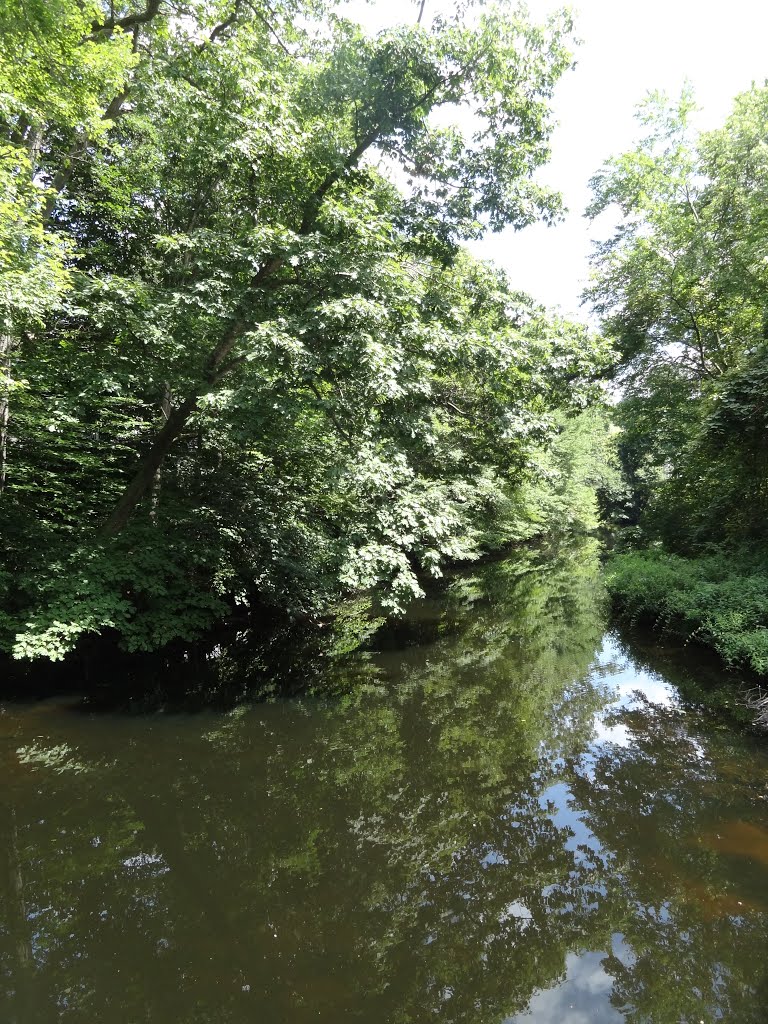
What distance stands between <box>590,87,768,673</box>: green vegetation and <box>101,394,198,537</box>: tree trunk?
920cm

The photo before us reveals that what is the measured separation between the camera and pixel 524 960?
324 cm

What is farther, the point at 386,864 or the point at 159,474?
the point at 159,474

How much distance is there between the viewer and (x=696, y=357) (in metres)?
14.6

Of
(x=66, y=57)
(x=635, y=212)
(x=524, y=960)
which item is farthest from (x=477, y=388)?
(x=635, y=212)

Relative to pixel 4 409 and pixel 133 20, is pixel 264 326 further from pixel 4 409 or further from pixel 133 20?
pixel 133 20

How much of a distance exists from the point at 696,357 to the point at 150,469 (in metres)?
14.9

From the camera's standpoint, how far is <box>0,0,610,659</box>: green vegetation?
6582 millimetres

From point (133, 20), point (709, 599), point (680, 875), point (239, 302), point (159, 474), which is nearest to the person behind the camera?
point (680, 875)

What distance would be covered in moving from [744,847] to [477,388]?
734 centimetres

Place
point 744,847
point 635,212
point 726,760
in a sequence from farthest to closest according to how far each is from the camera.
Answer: point 635,212, point 726,760, point 744,847

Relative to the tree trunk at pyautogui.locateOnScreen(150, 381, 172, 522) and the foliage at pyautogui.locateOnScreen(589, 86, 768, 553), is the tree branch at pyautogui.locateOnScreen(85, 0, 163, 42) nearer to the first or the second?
the tree trunk at pyautogui.locateOnScreen(150, 381, 172, 522)

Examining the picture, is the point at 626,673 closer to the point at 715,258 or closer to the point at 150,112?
the point at 715,258

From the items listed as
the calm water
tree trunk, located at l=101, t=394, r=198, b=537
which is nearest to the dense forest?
tree trunk, located at l=101, t=394, r=198, b=537

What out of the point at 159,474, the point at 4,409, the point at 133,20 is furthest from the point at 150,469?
the point at 133,20
